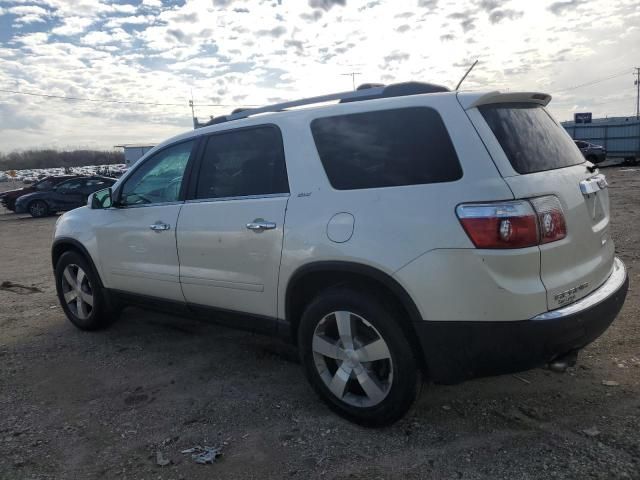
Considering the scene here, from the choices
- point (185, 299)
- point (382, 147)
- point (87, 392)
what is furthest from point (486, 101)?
point (87, 392)

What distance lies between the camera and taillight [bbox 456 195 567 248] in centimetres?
250

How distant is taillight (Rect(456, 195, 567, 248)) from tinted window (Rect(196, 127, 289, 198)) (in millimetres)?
1254

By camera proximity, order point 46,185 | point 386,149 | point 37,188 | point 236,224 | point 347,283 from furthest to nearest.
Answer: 1. point 37,188
2. point 46,185
3. point 236,224
4. point 347,283
5. point 386,149

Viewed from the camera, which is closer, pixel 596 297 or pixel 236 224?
pixel 596 297

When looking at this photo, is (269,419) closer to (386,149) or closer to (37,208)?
(386,149)

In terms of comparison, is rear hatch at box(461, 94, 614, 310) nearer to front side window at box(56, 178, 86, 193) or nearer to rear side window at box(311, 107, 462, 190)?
rear side window at box(311, 107, 462, 190)

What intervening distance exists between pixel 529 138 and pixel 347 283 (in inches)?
51.1

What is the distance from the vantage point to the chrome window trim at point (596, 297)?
8.46 feet

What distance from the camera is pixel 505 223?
8.18 feet

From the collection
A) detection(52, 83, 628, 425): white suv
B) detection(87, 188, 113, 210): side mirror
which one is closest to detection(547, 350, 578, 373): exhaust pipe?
detection(52, 83, 628, 425): white suv

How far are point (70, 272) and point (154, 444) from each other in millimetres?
2789

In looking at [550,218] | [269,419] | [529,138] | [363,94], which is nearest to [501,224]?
[550,218]

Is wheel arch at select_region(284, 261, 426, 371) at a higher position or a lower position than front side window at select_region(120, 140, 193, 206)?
lower

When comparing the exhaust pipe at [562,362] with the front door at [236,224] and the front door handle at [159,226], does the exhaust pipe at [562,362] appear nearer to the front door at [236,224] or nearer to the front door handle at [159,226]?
the front door at [236,224]
